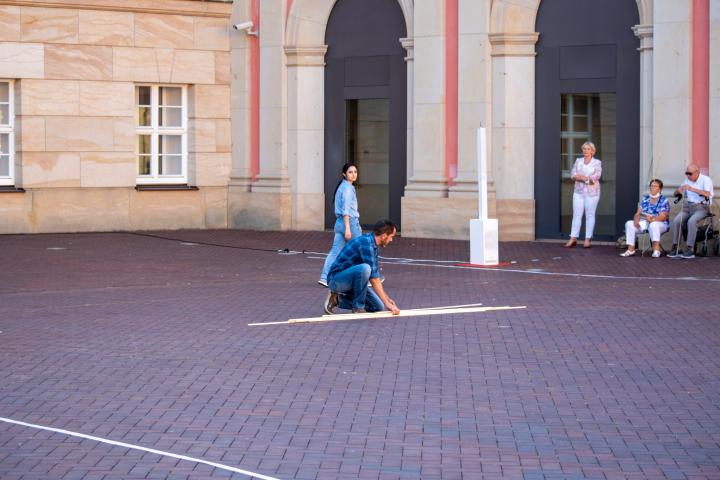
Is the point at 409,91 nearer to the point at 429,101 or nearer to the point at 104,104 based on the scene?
the point at 429,101

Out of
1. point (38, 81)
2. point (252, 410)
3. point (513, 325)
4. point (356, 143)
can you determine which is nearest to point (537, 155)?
point (356, 143)

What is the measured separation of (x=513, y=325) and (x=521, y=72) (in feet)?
39.6

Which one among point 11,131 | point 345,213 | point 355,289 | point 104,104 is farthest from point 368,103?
point 355,289

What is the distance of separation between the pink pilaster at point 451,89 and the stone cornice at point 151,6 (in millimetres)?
5261

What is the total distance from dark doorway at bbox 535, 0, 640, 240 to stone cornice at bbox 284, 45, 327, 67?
4767 mm

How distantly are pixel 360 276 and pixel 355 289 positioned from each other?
0.21 meters

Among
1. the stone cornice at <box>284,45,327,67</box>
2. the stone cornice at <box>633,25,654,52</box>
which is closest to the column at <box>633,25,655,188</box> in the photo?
the stone cornice at <box>633,25,654,52</box>

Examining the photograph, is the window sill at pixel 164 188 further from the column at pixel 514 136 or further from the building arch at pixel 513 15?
the building arch at pixel 513 15

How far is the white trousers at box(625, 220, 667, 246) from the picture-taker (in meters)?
21.2

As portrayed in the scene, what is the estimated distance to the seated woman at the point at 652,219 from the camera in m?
21.2

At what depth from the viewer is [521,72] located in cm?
2447

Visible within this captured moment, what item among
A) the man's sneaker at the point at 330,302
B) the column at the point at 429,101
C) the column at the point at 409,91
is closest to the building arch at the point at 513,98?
the column at the point at 429,101

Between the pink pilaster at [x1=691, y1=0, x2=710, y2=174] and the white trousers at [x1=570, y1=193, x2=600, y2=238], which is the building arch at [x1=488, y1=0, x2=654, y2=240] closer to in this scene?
the white trousers at [x1=570, y1=193, x2=600, y2=238]

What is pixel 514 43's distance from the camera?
24.4 metres
